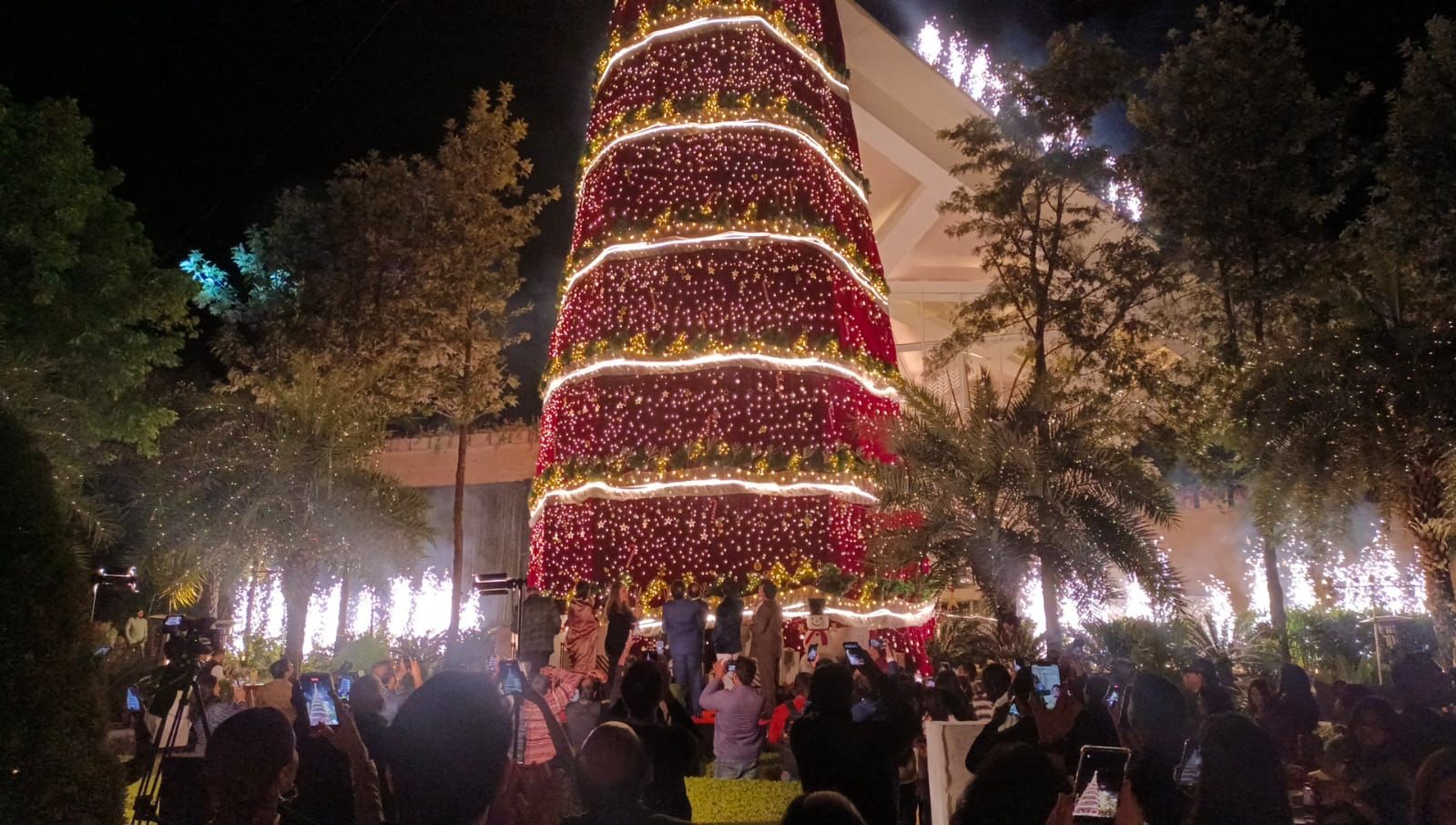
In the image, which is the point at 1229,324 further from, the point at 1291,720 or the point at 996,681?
the point at 996,681

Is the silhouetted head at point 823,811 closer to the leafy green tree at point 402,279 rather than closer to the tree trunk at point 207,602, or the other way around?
the leafy green tree at point 402,279

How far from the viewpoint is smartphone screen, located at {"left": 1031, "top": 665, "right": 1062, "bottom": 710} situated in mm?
5352

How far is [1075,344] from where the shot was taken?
60.9ft

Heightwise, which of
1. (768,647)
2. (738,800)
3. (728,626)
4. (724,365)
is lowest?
(738,800)

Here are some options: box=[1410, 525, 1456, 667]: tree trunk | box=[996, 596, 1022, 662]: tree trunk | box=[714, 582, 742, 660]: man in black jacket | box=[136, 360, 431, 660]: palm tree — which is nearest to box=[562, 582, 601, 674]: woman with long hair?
box=[714, 582, 742, 660]: man in black jacket

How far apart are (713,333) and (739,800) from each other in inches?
342

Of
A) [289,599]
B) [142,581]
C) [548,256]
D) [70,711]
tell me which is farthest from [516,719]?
[548,256]

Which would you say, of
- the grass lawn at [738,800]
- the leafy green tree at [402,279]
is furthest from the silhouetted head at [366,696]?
the leafy green tree at [402,279]

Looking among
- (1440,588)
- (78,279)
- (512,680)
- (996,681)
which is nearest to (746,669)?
(996,681)

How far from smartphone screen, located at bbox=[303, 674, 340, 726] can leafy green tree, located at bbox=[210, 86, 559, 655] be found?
17432mm

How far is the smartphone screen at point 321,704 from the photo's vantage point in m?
4.54

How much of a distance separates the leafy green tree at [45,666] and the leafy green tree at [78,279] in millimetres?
16613

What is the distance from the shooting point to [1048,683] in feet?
17.7

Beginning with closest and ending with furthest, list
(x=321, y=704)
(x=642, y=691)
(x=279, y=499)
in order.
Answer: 1. (x=321, y=704)
2. (x=642, y=691)
3. (x=279, y=499)
